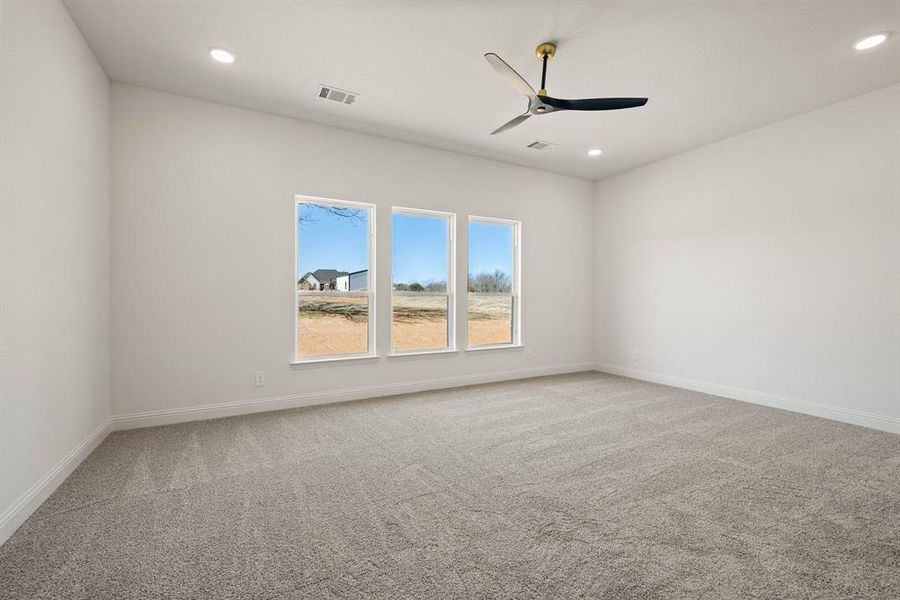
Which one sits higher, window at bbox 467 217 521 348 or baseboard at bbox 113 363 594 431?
window at bbox 467 217 521 348

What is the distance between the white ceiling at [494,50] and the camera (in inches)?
102

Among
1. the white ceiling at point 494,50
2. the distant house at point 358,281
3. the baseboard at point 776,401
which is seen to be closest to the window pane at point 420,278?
the distant house at point 358,281

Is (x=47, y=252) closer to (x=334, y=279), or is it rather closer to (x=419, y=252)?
(x=334, y=279)

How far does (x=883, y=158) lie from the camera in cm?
354

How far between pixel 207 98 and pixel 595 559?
4.59 m

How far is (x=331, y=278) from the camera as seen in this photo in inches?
175

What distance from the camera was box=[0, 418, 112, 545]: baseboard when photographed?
1903mm

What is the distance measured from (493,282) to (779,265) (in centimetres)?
315

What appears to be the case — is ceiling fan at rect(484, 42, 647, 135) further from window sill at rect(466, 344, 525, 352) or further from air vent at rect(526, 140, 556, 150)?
window sill at rect(466, 344, 525, 352)

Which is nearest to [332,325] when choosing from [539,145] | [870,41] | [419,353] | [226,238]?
[419,353]

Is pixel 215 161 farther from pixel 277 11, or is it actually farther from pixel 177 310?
pixel 277 11

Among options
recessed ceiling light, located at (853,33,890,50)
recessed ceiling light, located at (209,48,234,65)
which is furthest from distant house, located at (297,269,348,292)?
recessed ceiling light, located at (853,33,890,50)

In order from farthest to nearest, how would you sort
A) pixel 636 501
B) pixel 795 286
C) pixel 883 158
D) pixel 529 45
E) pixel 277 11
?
pixel 795 286 < pixel 883 158 < pixel 529 45 < pixel 277 11 < pixel 636 501

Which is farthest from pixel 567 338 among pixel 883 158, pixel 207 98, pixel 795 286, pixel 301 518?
→ pixel 207 98
